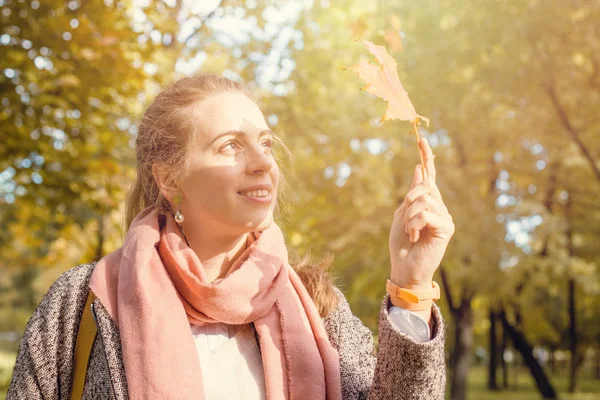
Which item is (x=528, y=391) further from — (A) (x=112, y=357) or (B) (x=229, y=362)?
(A) (x=112, y=357)

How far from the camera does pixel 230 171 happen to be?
7.30 feet

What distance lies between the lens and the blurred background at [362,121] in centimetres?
583

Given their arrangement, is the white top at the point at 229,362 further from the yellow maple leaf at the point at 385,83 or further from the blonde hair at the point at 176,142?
the yellow maple leaf at the point at 385,83

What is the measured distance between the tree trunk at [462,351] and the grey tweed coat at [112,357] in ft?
39.2

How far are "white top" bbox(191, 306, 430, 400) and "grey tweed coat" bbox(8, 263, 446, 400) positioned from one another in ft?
0.90

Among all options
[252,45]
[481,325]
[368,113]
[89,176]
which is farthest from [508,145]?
[481,325]

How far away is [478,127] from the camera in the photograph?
41.3ft

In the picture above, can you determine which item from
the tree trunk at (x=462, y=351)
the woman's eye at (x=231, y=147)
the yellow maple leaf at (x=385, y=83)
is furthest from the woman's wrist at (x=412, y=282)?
the tree trunk at (x=462, y=351)

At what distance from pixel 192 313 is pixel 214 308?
11 cm

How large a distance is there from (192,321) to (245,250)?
33 centimetres

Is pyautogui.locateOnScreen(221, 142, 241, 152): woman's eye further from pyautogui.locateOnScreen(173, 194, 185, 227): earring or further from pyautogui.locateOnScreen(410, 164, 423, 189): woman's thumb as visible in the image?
pyautogui.locateOnScreen(410, 164, 423, 189): woman's thumb

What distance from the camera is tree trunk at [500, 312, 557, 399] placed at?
1667 cm

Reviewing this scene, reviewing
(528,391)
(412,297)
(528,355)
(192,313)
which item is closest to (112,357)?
(192,313)

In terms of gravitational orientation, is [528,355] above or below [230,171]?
below
